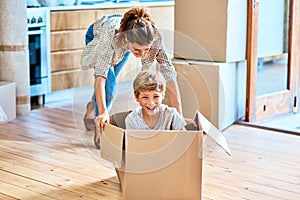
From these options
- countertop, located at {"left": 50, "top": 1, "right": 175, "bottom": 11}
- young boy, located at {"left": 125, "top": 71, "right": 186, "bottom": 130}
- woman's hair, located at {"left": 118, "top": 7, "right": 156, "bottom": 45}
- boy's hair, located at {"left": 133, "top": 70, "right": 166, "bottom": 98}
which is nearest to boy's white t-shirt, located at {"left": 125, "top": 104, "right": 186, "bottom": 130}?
young boy, located at {"left": 125, "top": 71, "right": 186, "bottom": 130}

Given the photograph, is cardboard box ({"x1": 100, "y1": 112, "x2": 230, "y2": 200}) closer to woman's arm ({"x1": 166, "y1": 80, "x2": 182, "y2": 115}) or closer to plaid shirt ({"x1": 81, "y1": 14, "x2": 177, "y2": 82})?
woman's arm ({"x1": 166, "y1": 80, "x2": 182, "y2": 115})

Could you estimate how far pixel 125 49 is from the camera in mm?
3180

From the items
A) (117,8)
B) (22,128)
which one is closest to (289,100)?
(117,8)

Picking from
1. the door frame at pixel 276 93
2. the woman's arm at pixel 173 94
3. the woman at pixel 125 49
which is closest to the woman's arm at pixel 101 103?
the woman at pixel 125 49

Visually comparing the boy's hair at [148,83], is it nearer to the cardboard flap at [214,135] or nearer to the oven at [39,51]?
the cardboard flap at [214,135]

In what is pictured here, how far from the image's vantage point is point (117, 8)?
538 centimetres

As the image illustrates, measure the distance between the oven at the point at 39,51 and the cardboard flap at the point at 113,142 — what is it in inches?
84.0

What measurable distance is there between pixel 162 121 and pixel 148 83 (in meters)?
0.21

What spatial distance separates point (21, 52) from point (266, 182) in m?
2.22

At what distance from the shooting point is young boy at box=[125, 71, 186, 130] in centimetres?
277

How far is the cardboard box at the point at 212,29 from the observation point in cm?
410

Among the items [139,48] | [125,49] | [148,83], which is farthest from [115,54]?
[148,83]

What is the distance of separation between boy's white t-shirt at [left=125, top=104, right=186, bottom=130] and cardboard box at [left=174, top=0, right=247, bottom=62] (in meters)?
1.40

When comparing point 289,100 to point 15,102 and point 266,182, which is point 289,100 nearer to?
point 266,182
